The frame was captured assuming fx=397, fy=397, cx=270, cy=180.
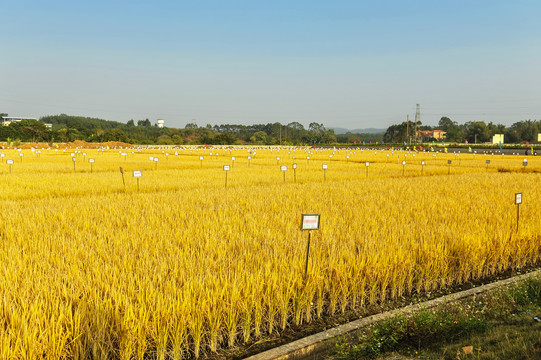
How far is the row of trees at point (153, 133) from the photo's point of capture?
8056 cm

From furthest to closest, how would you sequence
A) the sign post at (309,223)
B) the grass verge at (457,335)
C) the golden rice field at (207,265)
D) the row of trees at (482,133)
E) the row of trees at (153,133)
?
the row of trees at (482,133), the row of trees at (153,133), the sign post at (309,223), the grass verge at (457,335), the golden rice field at (207,265)

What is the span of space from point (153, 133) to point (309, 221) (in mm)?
126520

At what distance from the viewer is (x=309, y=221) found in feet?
14.0

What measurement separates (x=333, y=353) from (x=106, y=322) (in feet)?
6.18

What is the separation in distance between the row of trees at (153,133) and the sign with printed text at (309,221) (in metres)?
73.8

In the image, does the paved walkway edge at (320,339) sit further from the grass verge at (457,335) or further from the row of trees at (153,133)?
the row of trees at (153,133)

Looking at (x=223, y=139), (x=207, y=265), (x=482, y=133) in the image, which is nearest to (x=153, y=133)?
(x=223, y=139)

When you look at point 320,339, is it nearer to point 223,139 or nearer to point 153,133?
point 223,139

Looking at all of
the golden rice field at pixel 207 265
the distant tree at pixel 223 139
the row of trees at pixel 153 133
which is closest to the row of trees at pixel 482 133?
the row of trees at pixel 153 133

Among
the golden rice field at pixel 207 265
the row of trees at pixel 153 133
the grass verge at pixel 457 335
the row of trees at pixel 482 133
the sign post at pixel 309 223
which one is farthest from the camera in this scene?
the row of trees at pixel 482 133

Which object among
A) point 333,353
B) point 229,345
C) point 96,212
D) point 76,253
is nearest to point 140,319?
point 229,345

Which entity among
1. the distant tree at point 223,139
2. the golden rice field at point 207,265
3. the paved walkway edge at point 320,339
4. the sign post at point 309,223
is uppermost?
the distant tree at point 223,139

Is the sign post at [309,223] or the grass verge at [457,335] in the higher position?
the sign post at [309,223]

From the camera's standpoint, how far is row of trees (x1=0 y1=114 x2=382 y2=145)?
80.6m
